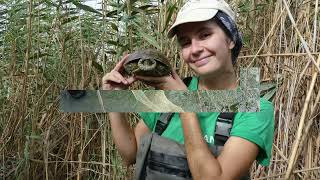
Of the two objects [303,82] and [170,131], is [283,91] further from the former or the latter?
[170,131]

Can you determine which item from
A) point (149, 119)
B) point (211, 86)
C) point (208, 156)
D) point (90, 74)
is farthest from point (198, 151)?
point (90, 74)

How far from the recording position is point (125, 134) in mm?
936

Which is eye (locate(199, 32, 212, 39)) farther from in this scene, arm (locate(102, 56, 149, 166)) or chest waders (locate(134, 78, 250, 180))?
arm (locate(102, 56, 149, 166))

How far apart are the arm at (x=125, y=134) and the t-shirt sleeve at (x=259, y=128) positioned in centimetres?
25

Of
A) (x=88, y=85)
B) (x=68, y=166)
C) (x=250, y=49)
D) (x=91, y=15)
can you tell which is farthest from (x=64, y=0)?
(x=250, y=49)

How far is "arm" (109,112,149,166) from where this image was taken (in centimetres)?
92

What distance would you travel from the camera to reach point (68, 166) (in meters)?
1.77

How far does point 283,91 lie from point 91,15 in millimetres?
829

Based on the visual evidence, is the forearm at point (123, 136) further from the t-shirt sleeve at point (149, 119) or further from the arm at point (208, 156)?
the arm at point (208, 156)

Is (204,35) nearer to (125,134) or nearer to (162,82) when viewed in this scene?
(162,82)

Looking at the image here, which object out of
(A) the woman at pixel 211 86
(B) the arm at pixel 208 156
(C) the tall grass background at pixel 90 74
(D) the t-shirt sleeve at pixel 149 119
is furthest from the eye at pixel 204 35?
(C) the tall grass background at pixel 90 74

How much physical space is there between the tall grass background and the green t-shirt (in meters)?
0.52

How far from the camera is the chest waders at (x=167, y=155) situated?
788mm

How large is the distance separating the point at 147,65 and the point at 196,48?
0.38 feet
